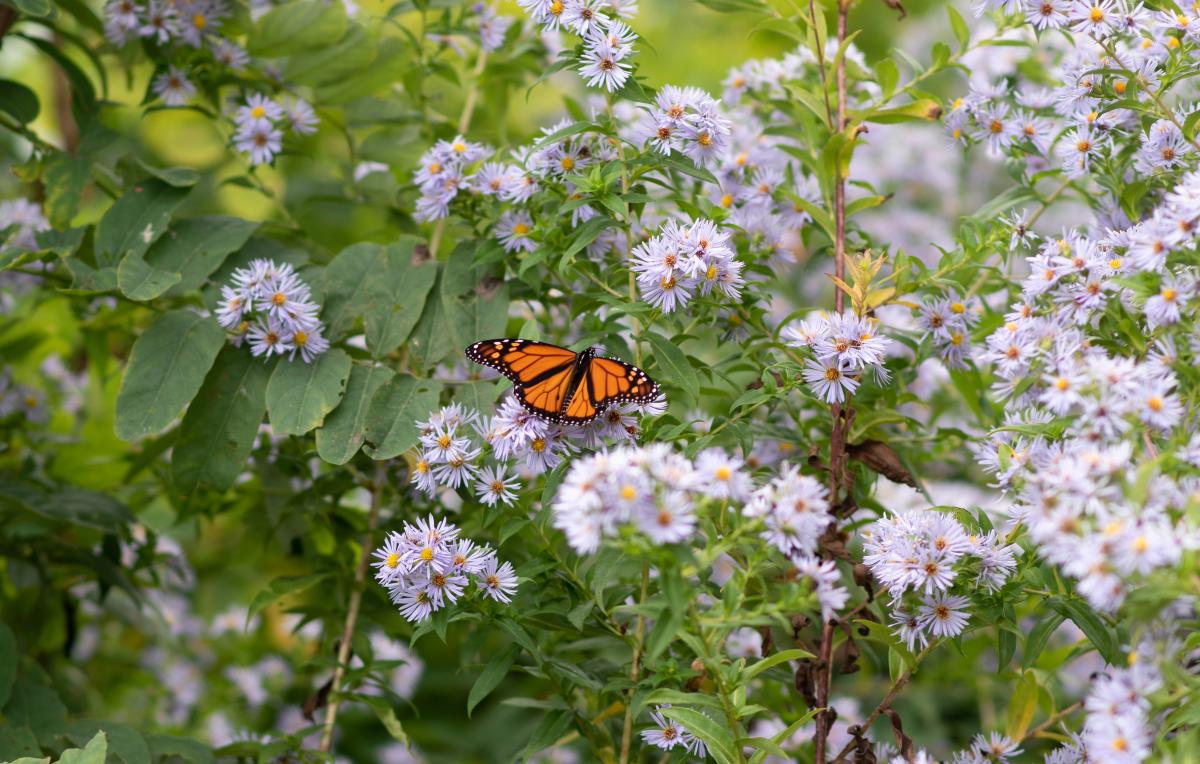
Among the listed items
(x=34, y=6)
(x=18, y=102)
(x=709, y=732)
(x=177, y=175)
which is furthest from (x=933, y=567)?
(x=18, y=102)

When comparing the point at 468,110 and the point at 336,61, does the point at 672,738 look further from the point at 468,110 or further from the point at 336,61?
the point at 336,61

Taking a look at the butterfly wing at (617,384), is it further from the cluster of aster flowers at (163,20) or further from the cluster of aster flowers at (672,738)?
the cluster of aster flowers at (163,20)

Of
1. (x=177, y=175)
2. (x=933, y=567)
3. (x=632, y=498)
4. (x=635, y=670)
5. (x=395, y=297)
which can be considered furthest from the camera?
(x=177, y=175)

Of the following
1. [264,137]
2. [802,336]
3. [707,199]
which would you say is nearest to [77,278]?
[264,137]

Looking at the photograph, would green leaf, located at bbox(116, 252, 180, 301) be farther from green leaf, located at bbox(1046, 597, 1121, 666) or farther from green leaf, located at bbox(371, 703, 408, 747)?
green leaf, located at bbox(1046, 597, 1121, 666)

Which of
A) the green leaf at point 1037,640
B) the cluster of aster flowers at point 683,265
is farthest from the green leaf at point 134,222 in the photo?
the green leaf at point 1037,640

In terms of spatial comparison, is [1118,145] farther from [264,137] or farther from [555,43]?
[264,137]
